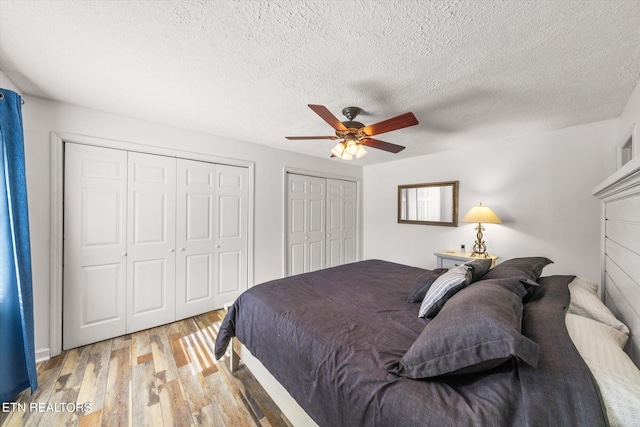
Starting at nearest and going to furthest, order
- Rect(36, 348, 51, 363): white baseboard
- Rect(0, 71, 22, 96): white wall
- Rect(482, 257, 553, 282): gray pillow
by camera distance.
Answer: Rect(482, 257, 553, 282): gray pillow
Rect(0, 71, 22, 96): white wall
Rect(36, 348, 51, 363): white baseboard

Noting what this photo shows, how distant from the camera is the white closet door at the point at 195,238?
111 inches

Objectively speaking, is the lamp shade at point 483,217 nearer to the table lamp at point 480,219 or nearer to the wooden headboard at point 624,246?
the table lamp at point 480,219

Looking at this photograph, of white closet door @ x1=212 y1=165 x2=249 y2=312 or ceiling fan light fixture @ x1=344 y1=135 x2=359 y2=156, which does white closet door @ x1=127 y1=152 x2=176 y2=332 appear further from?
ceiling fan light fixture @ x1=344 y1=135 x2=359 y2=156

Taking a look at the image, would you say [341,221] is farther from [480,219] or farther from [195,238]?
[195,238]

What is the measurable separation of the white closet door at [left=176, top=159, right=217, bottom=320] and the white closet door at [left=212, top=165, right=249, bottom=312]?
74 mm

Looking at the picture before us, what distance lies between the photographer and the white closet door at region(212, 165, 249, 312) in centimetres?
310

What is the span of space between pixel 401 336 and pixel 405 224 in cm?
319

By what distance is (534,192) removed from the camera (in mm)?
2873

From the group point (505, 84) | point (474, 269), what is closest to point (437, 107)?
point (505, 84)

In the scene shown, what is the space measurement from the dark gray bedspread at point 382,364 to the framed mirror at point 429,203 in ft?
6.83

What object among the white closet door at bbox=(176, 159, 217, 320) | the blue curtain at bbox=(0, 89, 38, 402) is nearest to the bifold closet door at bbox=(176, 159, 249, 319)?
the white closet door at bbox=(176, 159, 217, 320)

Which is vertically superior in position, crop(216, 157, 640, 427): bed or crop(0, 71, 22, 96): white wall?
crop(0, 71, 22, 96): white wall

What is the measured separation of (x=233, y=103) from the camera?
2.14 meters

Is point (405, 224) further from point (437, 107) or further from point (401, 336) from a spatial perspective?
point (401, 336)
